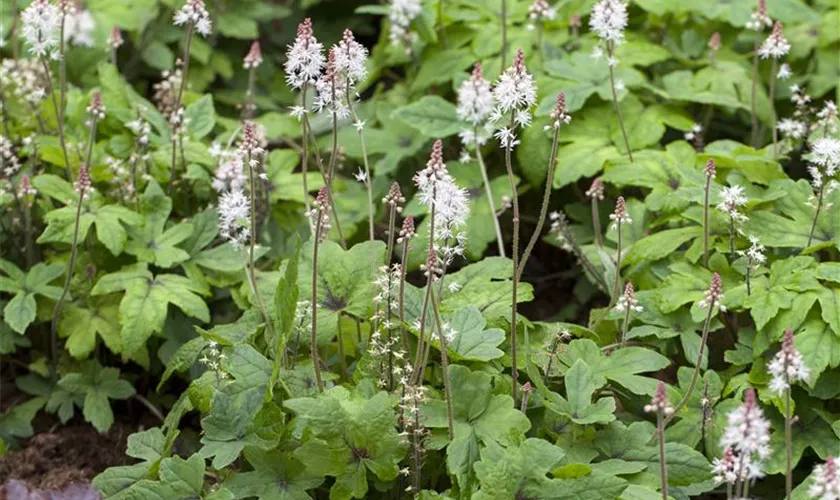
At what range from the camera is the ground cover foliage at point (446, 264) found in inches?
114

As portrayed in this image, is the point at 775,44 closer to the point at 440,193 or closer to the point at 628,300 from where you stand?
the point at 628,300

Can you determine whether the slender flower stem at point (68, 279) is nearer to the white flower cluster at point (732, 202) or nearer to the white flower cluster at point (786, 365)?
the white flower cluster at point (732, 202)

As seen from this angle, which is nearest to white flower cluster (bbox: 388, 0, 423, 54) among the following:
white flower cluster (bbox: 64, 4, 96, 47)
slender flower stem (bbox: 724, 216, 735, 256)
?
white flower cluster (bbox: 64, 4, 96, 47)

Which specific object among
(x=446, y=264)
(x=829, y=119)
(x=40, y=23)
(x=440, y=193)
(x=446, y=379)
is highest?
(x=40, y=23)

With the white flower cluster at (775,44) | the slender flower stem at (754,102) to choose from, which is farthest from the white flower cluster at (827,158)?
the slender flower stem at (754,102)

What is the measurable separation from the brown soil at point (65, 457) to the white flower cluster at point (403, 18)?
2057 mm

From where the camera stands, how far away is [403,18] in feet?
15.8

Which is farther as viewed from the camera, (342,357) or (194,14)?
(194,14)

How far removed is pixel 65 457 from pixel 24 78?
1.81m

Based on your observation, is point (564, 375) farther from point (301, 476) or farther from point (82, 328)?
point (82, 328)

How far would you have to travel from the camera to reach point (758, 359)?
11.1 ft

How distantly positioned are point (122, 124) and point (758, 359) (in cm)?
257

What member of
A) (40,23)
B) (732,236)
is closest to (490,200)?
(732,236)

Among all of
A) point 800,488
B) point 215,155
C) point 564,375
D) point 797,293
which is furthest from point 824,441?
point 215,155
